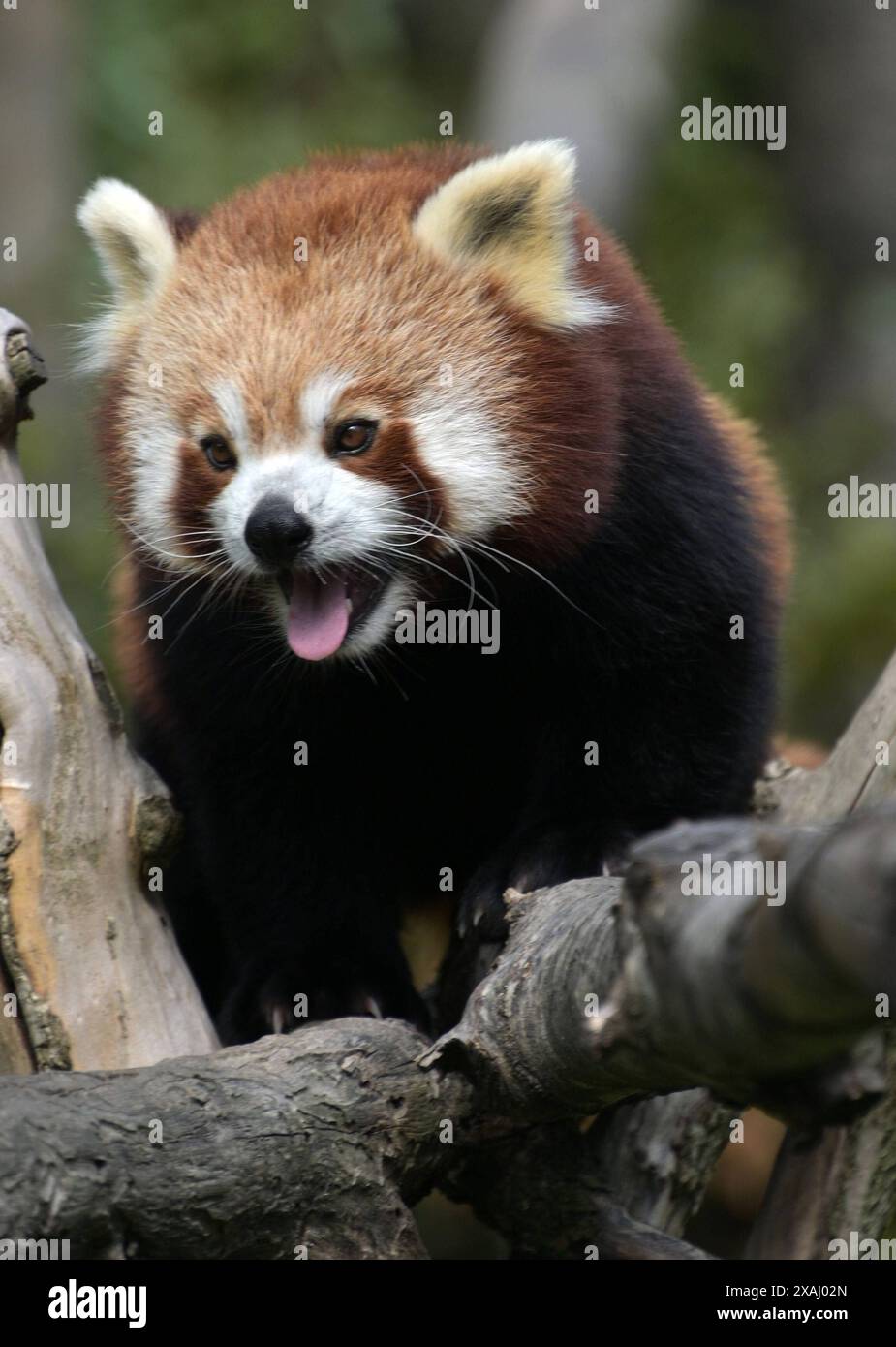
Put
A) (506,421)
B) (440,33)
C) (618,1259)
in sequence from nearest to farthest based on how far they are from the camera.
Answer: (618,1259), (506,421), (440,33)

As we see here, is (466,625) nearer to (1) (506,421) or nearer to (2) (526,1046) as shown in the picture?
(1) (506,421)

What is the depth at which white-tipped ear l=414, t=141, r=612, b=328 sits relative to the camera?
11.5 ft

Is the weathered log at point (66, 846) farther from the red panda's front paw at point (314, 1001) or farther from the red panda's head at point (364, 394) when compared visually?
the red panda's head at point (364, 394)

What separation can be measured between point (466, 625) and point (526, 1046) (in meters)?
1.16

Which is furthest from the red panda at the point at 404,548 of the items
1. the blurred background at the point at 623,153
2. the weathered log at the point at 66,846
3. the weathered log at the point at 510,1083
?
the blurred background at the point at 623,153

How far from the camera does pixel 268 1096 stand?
2859mm

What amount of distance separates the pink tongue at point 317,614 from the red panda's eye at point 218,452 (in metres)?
0.30

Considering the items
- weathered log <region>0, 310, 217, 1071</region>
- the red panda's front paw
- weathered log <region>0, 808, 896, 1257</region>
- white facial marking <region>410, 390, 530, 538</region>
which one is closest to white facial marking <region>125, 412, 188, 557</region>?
weathered log <region>0, 310, 217, 1071</region>

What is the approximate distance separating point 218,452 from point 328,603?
0.41 meters

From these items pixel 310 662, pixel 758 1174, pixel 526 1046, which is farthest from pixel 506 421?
pixel 758 1174

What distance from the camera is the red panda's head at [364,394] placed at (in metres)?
3.36

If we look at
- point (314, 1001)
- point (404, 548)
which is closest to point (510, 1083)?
point (314, 1001)

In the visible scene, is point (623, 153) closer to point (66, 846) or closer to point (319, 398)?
point (319, 398)

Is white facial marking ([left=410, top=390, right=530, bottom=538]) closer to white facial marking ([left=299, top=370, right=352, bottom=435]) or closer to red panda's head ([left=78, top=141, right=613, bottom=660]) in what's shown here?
red panda's head ([left=78, top=141, right=613, bottom=660])
